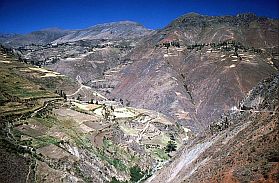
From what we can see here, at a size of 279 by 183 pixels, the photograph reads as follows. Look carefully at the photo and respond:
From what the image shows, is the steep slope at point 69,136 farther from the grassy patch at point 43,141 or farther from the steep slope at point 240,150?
the steep slope at point 240,150

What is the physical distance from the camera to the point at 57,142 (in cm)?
5900

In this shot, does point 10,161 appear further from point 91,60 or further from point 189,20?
point 189,20

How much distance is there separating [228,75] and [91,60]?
7244 centimetres

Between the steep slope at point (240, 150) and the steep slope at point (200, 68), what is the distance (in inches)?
2265

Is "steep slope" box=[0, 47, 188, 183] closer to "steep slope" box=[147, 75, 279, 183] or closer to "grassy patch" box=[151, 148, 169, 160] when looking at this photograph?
"grassy patch" box=[151, 148, 169, 160]

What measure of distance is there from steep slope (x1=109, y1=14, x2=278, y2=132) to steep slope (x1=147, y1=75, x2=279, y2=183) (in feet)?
189

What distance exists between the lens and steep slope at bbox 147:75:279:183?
955 inches

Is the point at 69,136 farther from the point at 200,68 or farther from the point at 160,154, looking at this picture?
the point at 200,68

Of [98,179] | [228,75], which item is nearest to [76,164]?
[98,179]

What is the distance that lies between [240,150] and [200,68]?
98460mm

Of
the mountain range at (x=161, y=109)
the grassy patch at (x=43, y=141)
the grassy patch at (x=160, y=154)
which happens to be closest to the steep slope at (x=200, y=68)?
the mountain range at (x=161, y=109)

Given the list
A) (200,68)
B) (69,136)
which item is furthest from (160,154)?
(200,68)

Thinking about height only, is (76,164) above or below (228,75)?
below

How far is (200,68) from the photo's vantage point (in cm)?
12575
